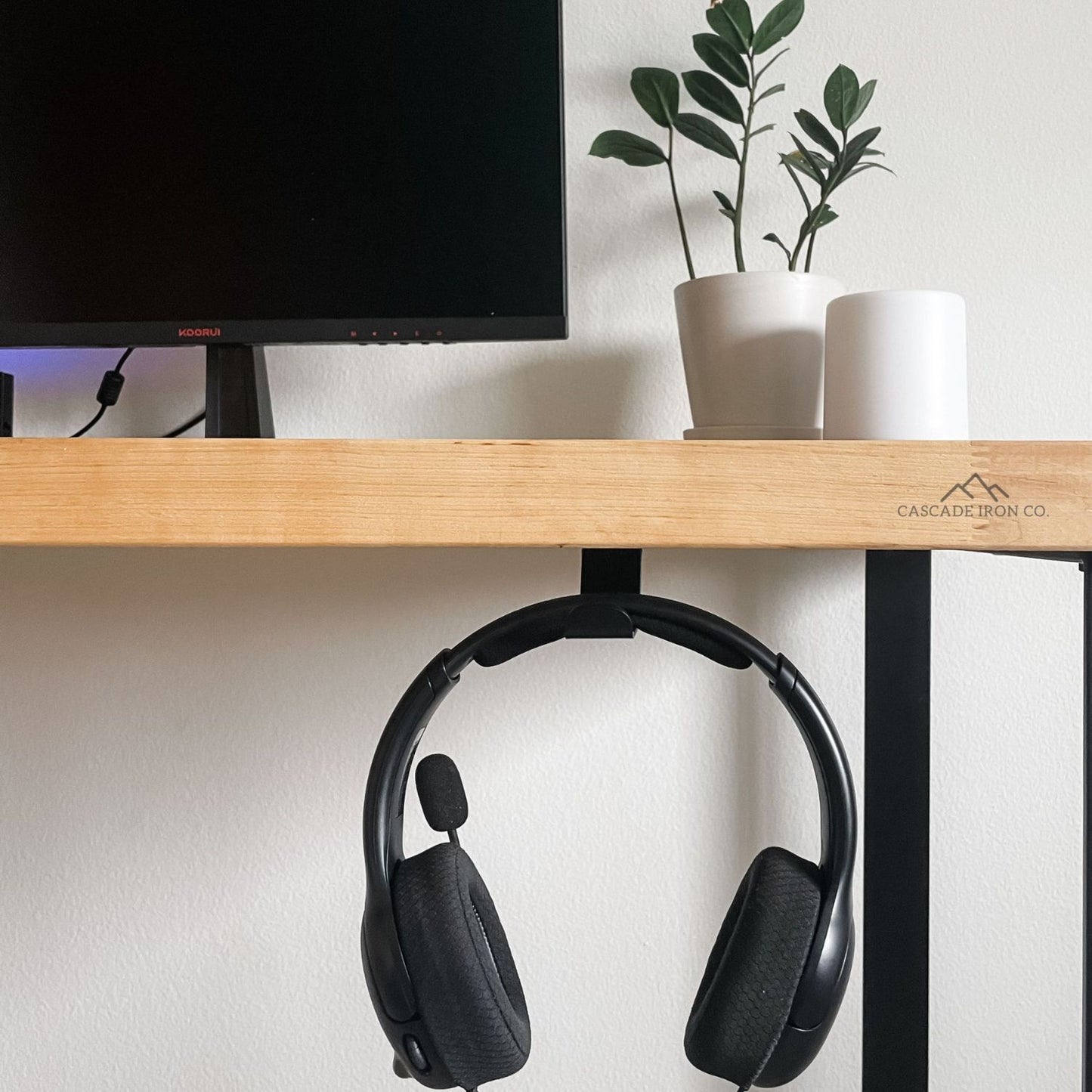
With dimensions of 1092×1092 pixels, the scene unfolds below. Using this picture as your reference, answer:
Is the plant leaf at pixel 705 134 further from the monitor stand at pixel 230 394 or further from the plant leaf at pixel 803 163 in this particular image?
the monitor stand at pixel 230 394

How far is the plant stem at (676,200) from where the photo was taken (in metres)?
0.77

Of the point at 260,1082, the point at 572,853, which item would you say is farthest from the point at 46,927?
the point at 572,853

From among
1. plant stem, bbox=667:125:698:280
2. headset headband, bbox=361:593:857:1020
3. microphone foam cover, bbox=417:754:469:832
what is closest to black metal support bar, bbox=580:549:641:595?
headset headband, bbox=361:593:857:1020

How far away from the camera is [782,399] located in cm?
68

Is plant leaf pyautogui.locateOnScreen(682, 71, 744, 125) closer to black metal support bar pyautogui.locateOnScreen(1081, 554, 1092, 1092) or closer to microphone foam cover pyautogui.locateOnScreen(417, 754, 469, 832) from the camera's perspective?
black metal support bar pyautogui.locateOnScreen(1081, 554, 1092, 1092)

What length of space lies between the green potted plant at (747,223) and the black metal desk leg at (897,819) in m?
0.18

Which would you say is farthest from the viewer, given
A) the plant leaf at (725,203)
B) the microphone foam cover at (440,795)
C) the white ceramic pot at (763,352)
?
the plant leaf at (725,203)

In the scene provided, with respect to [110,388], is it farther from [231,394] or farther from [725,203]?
[725,203]

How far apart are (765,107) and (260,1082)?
106cm

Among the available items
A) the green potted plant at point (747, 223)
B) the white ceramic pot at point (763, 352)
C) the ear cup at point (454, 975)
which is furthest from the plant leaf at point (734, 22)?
the ear cup at point (454, 975)

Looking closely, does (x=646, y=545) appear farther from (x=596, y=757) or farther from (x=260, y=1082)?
(x=260, y=1082)

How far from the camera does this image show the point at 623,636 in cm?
57

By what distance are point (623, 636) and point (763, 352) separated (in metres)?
0.26

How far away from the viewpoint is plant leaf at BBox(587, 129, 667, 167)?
77cm
